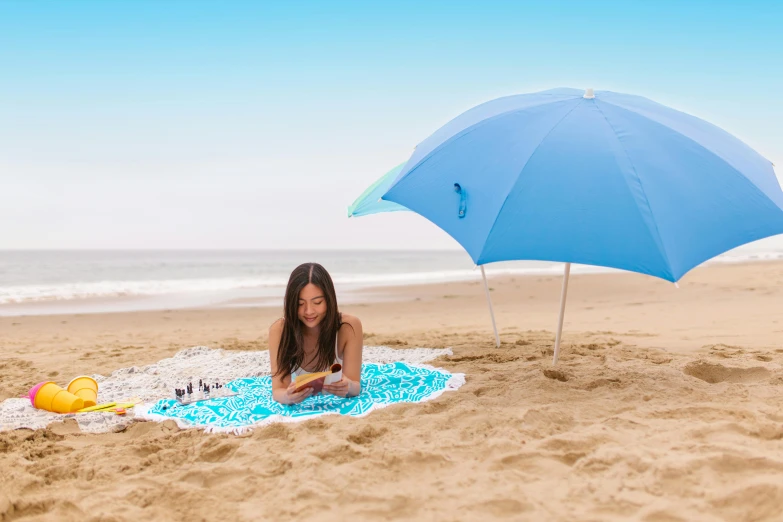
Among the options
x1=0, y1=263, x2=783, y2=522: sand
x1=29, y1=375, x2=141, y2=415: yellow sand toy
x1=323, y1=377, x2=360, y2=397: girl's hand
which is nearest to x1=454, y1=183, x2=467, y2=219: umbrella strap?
x1=0, y1=263, x2=783, y2=522: sand

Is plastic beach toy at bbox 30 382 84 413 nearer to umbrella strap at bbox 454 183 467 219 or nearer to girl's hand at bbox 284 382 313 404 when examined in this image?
girl's hand at bbox 284 382 313 404

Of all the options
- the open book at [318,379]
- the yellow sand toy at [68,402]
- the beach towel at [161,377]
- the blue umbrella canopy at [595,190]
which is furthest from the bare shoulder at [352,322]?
the yellow sand toy at [68,402]

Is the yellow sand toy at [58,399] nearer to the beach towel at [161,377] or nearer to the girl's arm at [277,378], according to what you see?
the beach towel at [161,377]

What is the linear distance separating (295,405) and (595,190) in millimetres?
2297

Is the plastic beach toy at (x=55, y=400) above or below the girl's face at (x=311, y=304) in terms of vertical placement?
below

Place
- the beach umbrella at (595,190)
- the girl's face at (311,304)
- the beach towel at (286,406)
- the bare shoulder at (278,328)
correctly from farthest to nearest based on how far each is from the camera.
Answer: the bare shoulder at (278,328) → the girl's face at (311,304) → the beach towel at (286,406) → the beach umbrella at (595,190)

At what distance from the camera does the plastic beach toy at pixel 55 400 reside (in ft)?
12.7

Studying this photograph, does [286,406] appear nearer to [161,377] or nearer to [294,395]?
[294,395]

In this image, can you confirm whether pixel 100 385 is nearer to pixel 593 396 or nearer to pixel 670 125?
pixel 593 396

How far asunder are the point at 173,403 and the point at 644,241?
318cm

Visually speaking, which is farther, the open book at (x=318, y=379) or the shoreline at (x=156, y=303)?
the shoreline at (x=156, y=303)

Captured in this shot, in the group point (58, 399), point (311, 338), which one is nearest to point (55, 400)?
point (58, 399)

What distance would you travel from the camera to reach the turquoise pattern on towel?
358cm

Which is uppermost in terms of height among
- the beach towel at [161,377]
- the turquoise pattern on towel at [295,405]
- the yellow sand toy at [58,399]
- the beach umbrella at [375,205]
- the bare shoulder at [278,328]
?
the beach umbrella at [375,205]
